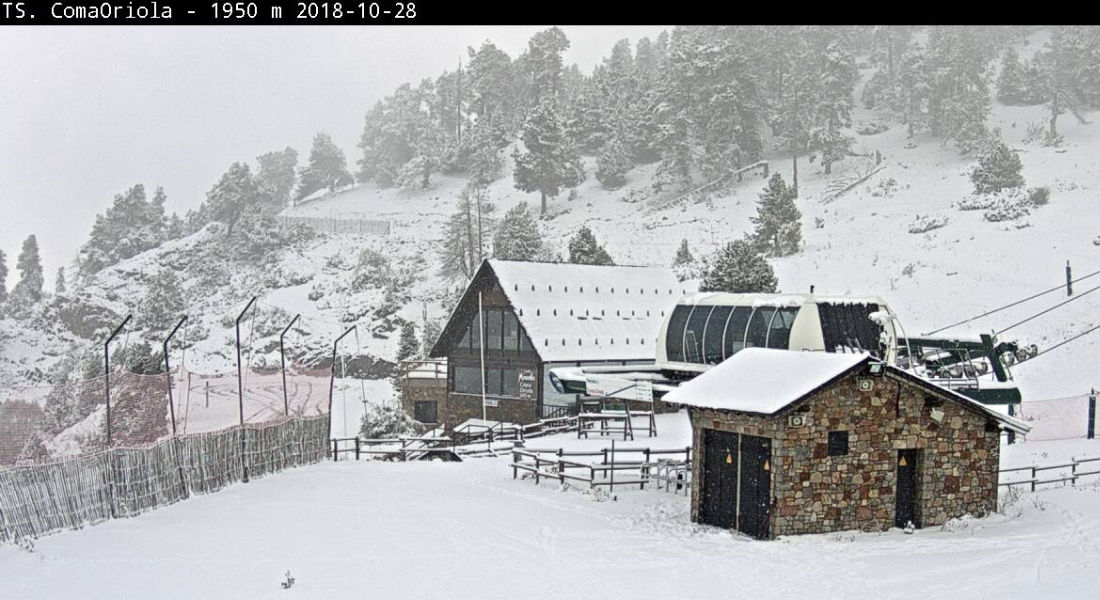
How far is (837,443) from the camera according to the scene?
21000 mm

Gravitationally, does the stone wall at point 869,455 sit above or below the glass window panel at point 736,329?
below

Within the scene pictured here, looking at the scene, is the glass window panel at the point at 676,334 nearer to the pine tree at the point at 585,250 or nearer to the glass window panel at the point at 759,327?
the glass window panel at the point at 759,327

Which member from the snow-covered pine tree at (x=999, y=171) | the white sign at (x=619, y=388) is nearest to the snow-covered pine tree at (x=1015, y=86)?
the snow-covered pine tree at (x=999, y=171)

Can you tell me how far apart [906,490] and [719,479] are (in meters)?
4.09

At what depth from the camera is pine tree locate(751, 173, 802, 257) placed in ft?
214

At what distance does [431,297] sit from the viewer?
72812 mm

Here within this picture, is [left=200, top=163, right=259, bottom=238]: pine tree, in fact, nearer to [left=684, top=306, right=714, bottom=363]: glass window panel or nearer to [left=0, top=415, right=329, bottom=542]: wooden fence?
[left=684, top=306, right=714, bottom=363]: glass window panel

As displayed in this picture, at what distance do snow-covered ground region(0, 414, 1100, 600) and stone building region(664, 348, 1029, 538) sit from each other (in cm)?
55

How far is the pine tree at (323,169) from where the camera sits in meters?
119

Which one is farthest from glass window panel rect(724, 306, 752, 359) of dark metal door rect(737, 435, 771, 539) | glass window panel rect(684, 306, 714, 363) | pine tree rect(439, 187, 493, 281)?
pine tree rect(439, 187, 493, 281)

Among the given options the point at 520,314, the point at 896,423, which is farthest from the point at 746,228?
the point at 896,423

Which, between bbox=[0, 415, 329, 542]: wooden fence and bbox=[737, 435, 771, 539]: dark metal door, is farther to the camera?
bbox=[737, 435, 771, 539]: dark metal door

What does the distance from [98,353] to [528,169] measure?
1566 inches

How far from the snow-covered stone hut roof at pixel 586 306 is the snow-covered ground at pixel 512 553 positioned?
58.7 feet
